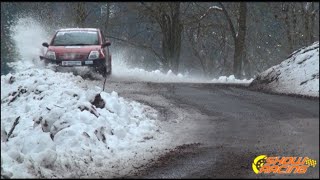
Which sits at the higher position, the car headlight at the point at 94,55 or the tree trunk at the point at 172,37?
the car headlight at the point at 94,55

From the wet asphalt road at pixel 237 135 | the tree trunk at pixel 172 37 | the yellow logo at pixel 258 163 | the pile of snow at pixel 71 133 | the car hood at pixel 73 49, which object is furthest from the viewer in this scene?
the tree trunk at pixel 172 37

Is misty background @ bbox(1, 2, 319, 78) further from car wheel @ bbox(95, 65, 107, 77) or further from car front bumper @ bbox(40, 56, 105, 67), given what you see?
car wheel @ bbox(95, 65, 107, 77)

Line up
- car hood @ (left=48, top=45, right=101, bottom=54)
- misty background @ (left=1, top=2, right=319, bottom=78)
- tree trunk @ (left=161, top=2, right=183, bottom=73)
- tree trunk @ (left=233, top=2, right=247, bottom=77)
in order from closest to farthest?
1. car hood @ (left=48, top=45, right=101, bottom=54)
2. tree trunk @ (left=233, top=2, right=247, bottom=77)
3. misty background @ (left=1, top=2, right=319, bottom=78)
4. tree trunk @ (left=161, top=2, right=183, bottom=73)

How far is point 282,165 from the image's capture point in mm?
4371

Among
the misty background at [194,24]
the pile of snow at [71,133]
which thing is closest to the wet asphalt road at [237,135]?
the pile of snow at [71,133]

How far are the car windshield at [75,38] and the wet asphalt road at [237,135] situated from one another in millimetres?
6658

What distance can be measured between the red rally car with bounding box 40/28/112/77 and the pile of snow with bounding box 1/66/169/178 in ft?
11.4

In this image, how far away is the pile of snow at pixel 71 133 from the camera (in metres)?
5.18

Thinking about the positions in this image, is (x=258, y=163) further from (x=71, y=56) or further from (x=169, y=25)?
(x=169, y=25)

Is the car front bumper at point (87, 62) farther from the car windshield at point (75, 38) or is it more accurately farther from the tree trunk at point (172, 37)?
the tree trunk at point (172, 37)

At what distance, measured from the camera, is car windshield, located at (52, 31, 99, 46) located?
14.5 m

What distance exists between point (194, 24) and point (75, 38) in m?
12.3

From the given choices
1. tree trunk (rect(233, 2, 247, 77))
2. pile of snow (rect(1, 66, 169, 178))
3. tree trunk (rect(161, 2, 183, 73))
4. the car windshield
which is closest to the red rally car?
A: the car windshield

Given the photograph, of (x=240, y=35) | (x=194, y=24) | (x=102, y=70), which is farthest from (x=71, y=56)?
(x=194, y=24)
